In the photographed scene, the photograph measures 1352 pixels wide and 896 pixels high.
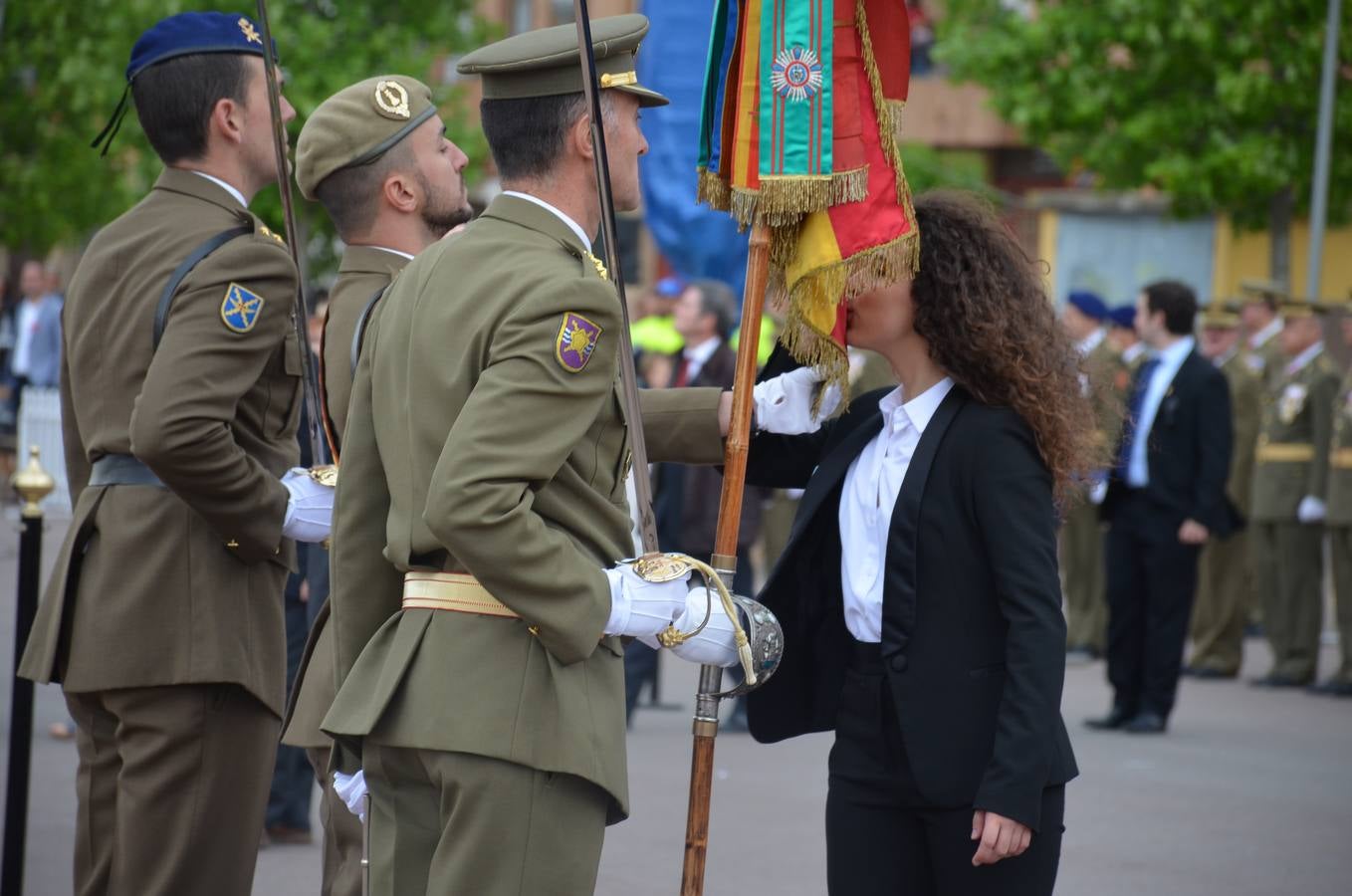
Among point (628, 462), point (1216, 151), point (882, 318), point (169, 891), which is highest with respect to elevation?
point (1216, 151)

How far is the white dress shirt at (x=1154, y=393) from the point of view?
32.3 feet

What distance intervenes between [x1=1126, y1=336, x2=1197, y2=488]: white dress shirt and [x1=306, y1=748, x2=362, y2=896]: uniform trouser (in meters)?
6.54

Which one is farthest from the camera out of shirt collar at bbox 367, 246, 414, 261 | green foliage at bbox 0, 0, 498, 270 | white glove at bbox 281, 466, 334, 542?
green foliage at bbox 0, 0, 498, 270

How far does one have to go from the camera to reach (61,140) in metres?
23.8

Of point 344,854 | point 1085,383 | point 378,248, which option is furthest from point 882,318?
point 344,854

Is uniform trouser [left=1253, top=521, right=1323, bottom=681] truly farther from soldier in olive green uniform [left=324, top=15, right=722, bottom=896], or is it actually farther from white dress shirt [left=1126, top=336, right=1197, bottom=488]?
soldier in olive green uniform [left=324, top=15, right=722, bottom=896]

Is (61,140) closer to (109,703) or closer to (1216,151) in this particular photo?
(1216,151)

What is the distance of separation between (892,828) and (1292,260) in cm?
2242

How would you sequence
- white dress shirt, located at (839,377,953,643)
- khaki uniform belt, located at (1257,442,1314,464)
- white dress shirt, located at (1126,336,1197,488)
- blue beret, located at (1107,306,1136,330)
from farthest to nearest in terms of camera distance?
blue beret, located at (1107,306,1136,330) < khaki uniform belt, located at (1257,442,1314,464) < white dress shirt, located at (1126,336,1197,488) < white dress shirt, located at (839,377,953,643)

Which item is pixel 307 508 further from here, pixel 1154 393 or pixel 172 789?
pixel 1154 393

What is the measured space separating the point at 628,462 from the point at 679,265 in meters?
12.4

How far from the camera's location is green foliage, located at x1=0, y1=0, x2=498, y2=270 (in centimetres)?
2009

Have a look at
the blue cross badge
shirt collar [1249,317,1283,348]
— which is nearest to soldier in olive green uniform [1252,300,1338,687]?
shirt collar [1249,317,1283,348]

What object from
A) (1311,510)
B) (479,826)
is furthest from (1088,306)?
(479,826)
